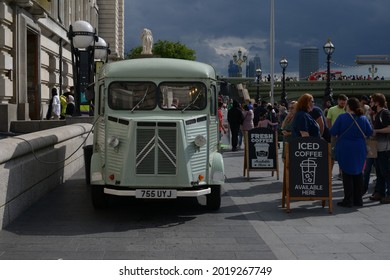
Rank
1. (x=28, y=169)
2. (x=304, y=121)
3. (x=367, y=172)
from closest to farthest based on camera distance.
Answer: (x=28, y=169) → (x=304, y=121) → (x=367, y=172)

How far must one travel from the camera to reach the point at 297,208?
11.2 meters

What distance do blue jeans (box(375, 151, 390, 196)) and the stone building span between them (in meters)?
16.0

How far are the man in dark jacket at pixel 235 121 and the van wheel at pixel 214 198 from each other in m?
13.9

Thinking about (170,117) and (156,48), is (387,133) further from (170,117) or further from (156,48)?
(156,48)

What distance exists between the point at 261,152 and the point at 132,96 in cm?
539

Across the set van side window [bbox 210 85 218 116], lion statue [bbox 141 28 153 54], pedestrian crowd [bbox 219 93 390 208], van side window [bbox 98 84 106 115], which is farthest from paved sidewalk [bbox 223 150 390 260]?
lion statue [bbox 141 28 153 54]

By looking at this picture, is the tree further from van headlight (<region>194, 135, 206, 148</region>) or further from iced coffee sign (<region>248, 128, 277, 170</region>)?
van headlight (<region>194, 135, 206, 148</region>)

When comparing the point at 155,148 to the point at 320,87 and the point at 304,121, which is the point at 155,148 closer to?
the point at 304,121

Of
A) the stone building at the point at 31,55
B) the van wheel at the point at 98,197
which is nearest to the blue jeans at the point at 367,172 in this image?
the van wheel at the point at 98,197

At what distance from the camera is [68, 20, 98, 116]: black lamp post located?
20.0 m

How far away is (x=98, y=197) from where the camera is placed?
10.8 metres

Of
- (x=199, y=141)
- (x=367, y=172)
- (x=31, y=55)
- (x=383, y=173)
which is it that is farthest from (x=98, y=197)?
(x=31, y=55)

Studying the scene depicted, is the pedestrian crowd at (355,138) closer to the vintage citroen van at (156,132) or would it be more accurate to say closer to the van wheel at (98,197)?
the vintage citroen van at (156,132)

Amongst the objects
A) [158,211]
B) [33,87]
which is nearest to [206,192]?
[158,211]
